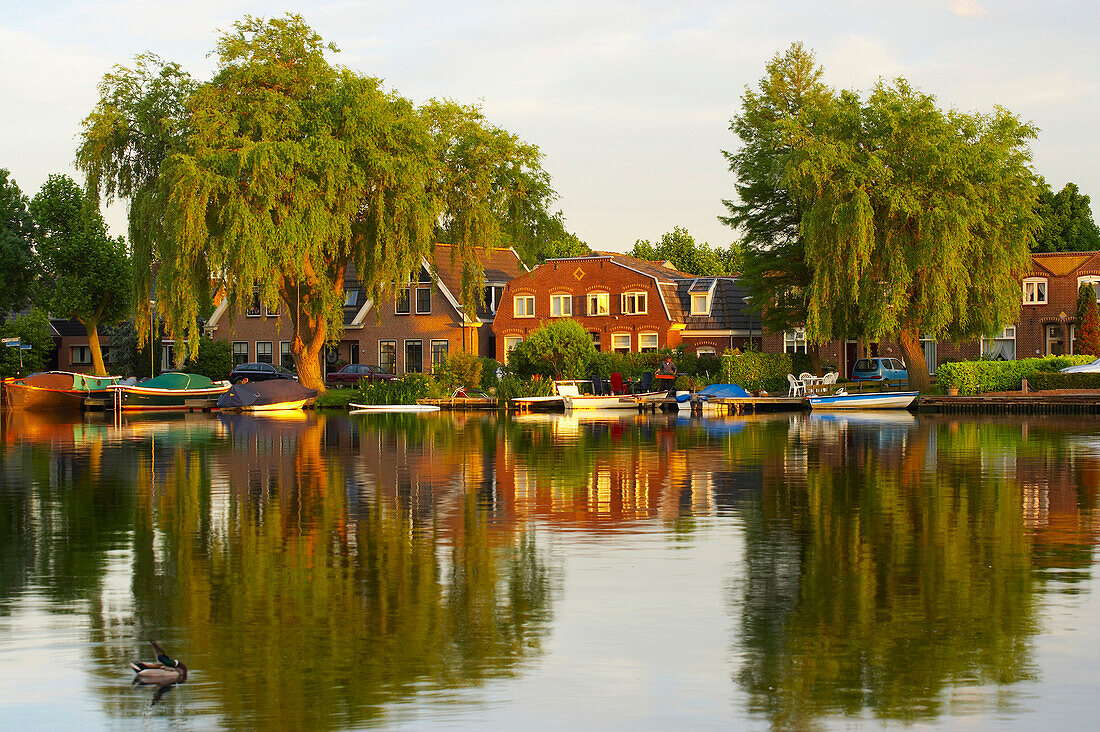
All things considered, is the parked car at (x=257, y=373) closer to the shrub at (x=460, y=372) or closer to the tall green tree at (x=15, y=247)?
the shrub at (x=460, y=372)

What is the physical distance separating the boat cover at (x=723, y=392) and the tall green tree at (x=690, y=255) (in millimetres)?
69215

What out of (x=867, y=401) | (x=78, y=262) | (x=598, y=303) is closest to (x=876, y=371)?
(x=867, y=401)

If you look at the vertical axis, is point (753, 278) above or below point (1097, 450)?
above

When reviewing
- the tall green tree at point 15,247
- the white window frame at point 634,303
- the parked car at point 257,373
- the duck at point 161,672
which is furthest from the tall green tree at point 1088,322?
the tall green tree at point 15,247

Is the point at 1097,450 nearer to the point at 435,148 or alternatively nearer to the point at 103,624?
the point at 103,624

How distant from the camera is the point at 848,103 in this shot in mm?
55812

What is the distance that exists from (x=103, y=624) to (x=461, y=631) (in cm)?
315

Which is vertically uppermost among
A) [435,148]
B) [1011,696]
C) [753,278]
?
[435,148]

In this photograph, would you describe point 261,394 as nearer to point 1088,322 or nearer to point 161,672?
point 1088,322

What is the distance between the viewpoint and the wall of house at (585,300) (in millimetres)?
75688

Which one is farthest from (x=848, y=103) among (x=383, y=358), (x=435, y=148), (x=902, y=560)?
(x=902, y=560)

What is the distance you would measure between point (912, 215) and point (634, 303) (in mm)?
25476

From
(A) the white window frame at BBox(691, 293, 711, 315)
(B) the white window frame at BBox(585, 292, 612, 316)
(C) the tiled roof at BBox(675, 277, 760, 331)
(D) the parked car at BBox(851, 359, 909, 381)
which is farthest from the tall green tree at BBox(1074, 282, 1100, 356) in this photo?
(B) the white window frame at BBox(585, 292, 612, 316)

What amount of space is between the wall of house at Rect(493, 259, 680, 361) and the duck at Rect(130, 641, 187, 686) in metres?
66.7
